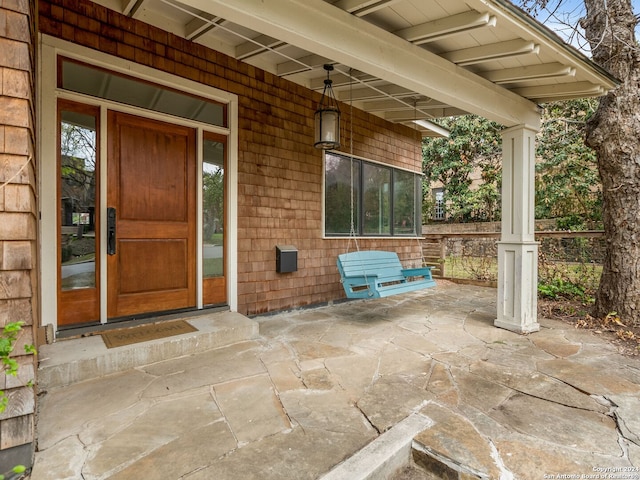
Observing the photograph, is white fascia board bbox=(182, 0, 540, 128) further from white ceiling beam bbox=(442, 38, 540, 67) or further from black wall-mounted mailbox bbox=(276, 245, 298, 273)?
black wall-mounted mailbox bbox=(276, 245, 298, 273)

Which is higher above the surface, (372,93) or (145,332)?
(372,93)

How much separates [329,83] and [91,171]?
2772 millimetres

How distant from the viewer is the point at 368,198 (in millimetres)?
5484

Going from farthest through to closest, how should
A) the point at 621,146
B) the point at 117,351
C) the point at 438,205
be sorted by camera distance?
the point at 438,205 → the point at 621,146 → the point at 117,351

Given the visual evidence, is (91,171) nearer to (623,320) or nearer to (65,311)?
(65,311)

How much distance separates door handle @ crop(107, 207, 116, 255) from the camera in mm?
2988

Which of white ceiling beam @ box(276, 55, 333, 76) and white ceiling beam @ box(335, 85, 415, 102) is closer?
white ceiling beam @ box(276, 55, 333, 76)

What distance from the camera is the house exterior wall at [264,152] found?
9.78 feet

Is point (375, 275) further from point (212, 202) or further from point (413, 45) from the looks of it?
point (413, 45)

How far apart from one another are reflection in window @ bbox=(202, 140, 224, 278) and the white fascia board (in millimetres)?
1750

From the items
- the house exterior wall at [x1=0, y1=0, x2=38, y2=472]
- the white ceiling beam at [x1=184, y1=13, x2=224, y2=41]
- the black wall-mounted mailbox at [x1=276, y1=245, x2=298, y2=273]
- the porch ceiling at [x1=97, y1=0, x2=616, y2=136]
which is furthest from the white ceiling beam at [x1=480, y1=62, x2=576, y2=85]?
the house exterior wall at [x1=0, y1=0, x2=38, y2=472]

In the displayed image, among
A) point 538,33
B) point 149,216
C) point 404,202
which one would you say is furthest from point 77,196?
point 404,202

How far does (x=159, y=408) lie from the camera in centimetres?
201

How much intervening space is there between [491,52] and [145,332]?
383 centimetres
